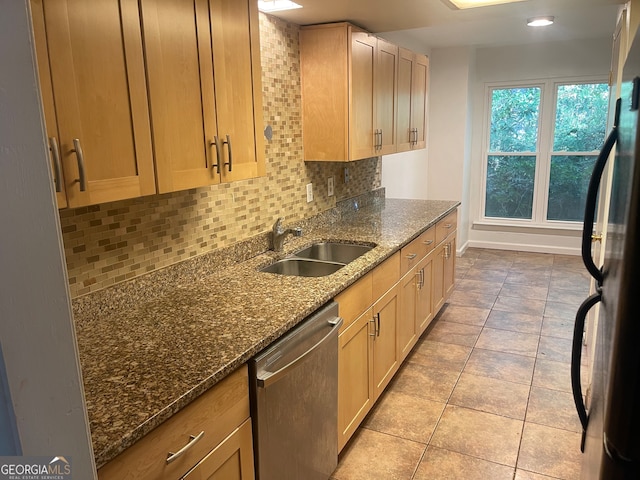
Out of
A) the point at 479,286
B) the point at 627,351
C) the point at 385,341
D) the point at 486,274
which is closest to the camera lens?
the point at 627,351

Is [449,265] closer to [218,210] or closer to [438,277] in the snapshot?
[438,277]

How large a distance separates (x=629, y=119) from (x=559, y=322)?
349 centimetres

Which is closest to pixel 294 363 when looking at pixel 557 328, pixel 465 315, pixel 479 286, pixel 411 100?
pixel 411 100

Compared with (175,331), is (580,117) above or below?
above

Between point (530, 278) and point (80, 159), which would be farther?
point (530, 278)

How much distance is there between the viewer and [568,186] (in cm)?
569

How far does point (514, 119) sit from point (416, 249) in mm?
3545

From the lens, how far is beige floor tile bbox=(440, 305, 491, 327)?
3.95 metres

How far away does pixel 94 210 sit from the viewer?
166cm

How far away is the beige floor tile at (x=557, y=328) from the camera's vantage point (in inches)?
144

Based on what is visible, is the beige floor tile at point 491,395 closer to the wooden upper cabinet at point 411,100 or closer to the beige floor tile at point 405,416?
the beige floor tile at point 405,416

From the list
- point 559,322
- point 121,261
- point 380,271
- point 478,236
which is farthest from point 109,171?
point 478,236

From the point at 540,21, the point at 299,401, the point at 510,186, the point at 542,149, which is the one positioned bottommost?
the point at 299,401

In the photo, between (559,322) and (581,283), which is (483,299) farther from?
(581,283)
